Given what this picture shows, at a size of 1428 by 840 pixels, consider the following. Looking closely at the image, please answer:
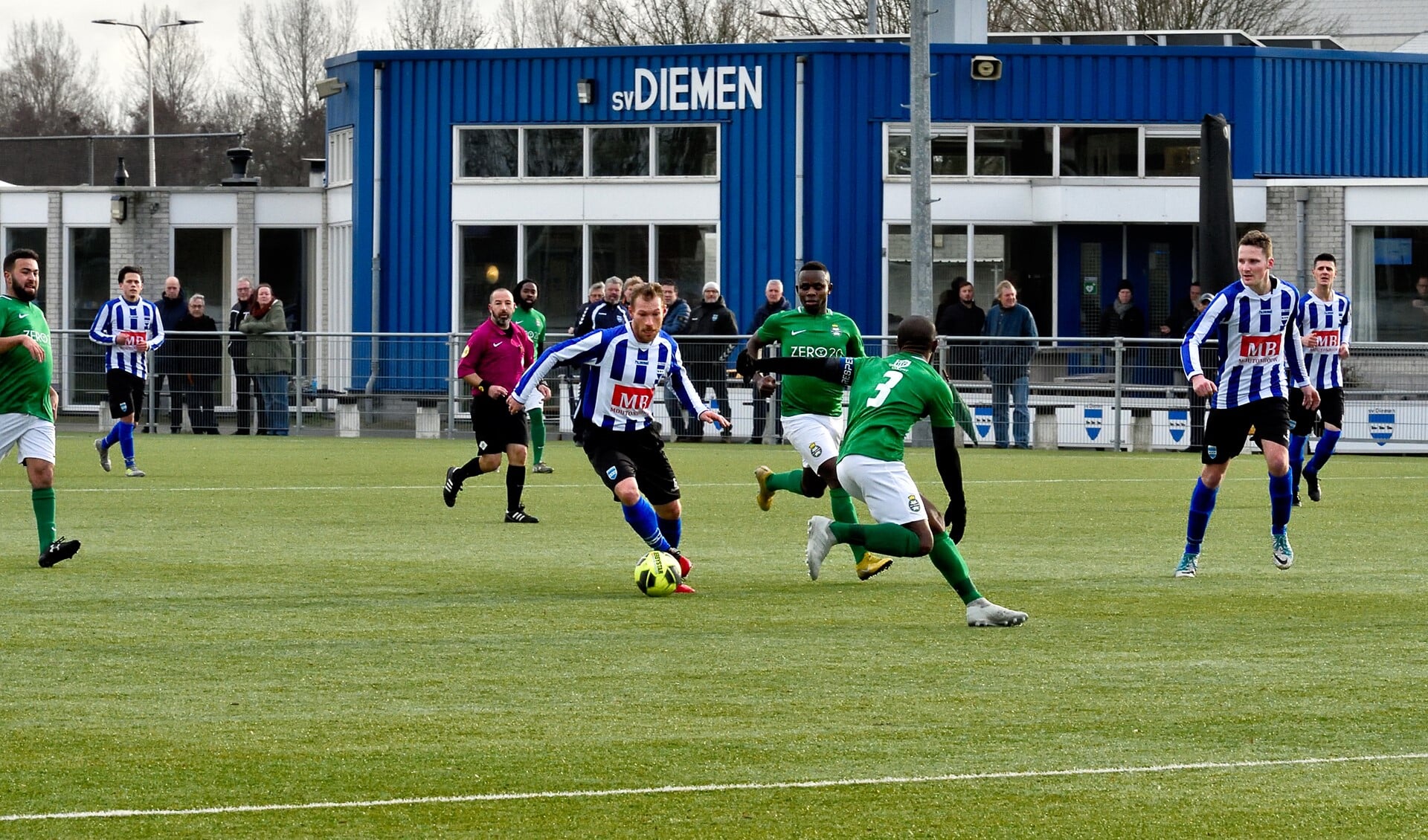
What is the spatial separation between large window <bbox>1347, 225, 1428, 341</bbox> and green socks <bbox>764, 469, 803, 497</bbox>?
18334 millimetres

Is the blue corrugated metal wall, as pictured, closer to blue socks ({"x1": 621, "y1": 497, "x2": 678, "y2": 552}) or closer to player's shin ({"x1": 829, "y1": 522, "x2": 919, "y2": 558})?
blue socks ({"x1": 621, "y1": 497, "x2": 678, "y2": 552})

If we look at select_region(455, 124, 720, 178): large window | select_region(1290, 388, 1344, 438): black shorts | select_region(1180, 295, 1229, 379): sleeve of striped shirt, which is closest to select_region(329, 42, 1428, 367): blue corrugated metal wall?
select_region(455, 124, 720, 178): large window

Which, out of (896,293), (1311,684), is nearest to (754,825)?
(1311,684)

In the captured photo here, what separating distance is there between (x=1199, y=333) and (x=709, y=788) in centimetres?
644

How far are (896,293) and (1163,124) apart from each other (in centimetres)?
460

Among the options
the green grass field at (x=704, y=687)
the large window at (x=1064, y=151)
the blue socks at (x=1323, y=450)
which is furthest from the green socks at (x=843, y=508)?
the large window at (x=1064, y=151)

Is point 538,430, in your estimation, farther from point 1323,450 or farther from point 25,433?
point 25,433

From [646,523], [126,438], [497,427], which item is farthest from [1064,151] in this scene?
[646,523]

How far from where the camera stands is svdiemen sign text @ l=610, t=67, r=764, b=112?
102 ft

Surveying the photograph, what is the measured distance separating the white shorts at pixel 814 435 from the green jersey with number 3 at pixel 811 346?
2.1 inches

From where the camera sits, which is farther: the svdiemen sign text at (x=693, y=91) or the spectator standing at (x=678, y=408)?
the svdiemen sign text at (x=693, y=91)

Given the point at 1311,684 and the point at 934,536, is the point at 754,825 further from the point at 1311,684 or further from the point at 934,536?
the point at 934,536

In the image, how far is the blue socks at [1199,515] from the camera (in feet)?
38.7

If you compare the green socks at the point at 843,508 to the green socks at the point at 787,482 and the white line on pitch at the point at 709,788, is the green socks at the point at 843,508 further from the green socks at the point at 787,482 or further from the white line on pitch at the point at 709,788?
the white line on pitch at the point at 709,788
